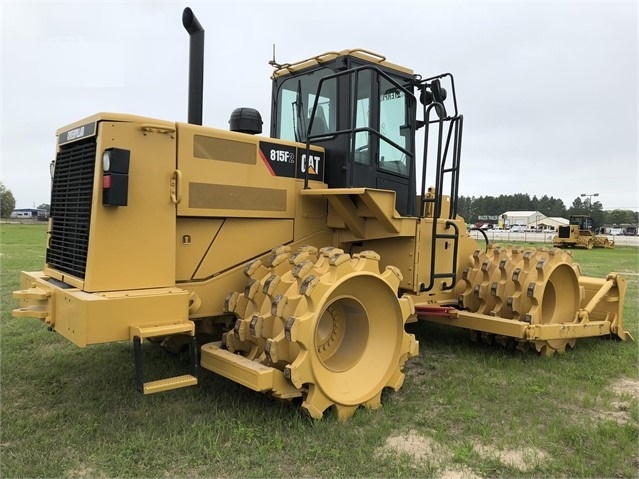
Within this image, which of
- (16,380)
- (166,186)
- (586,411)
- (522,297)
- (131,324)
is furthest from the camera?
(522,297)

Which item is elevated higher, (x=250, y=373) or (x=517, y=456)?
A: (x=250, y=373)

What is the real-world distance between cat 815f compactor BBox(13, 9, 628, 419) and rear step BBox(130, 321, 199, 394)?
0.05 feet

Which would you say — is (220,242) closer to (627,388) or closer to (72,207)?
(72,207)

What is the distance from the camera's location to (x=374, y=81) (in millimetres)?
5418

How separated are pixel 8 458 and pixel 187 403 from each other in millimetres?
1310

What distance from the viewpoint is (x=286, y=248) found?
4859mm

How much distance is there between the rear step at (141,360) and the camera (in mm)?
3689

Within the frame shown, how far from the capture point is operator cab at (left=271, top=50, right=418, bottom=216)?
529 centimetres

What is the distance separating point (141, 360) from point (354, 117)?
2.89m

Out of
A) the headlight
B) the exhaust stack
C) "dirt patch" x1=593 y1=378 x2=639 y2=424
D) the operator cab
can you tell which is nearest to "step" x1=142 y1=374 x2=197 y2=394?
the headlight

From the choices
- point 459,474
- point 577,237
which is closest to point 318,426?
point 459,474

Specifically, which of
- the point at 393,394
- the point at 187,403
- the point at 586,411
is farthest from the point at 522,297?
the point at 187,403

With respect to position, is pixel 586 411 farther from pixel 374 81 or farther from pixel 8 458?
pixel 8 458

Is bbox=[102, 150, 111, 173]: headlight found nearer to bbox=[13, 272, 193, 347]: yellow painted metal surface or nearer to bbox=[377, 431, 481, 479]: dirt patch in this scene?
bbox=[13, 272, 193, 347]: yellow painted metal surface
